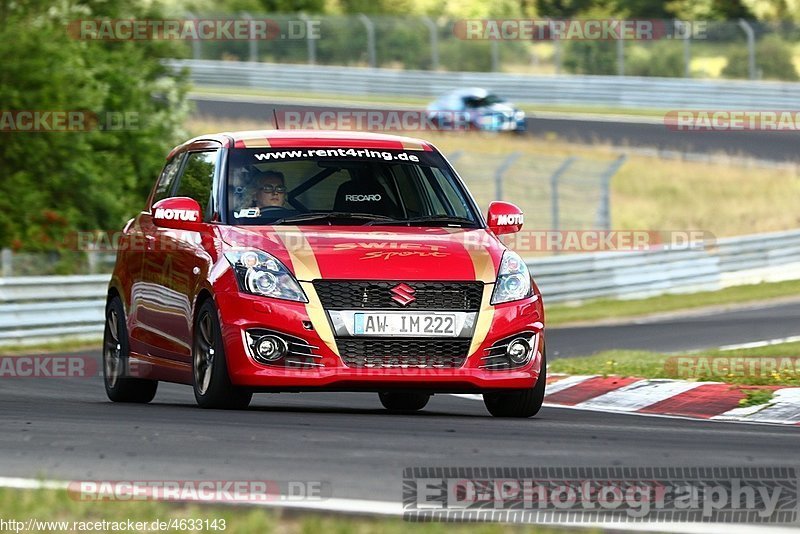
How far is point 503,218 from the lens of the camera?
35.1 ft

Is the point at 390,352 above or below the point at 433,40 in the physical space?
above

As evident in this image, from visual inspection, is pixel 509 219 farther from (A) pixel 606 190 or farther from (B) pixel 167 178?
(A) pixel 606 190

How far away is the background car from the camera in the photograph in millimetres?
42562

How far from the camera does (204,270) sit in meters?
9.99

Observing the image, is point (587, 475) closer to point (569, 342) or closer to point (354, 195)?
point (354, 195)

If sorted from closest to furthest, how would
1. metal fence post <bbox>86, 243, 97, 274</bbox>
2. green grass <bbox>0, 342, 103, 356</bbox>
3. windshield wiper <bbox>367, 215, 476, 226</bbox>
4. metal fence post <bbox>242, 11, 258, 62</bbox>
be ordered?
windshield wiper <bbox>367, 215, 476, 226</bbox>
green grass <bbox>0, 342, 103, 356</bbox>
metal fence post <bbox>86, 243, 97, 274</bbox>
metal fence post <bbox>242, 11, 258, 62</bbox>

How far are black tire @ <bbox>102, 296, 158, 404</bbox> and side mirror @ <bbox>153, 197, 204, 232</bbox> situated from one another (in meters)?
1.54

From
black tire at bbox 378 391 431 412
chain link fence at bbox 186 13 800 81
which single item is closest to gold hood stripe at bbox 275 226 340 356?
black tire at bbox 378 391 431 412

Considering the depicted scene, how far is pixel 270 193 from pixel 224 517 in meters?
4.80

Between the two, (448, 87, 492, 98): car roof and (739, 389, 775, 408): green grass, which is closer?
(739, 389, 775, 408): green grass

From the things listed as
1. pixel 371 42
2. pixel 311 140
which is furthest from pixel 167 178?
pixel 371 42

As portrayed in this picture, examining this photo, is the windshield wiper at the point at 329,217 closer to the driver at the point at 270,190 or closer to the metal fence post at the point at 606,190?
the driver at the point at 270,190

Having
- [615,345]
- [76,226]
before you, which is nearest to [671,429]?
[615,345]

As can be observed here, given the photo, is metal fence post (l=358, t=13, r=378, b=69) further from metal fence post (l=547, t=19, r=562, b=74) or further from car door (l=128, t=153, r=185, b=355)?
car door (l=128, t=153, r=185, b=355)
